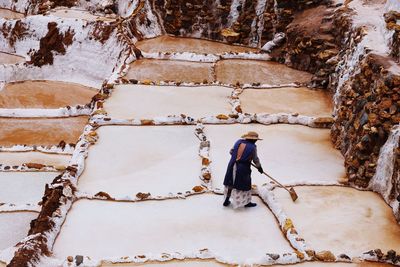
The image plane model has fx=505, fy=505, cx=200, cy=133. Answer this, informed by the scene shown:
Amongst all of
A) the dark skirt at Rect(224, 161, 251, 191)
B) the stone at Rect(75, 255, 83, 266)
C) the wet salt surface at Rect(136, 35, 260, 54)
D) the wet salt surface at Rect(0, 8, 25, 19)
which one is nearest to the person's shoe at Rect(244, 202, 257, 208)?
the dark skirt at Rect(224, 161, 251, 191)

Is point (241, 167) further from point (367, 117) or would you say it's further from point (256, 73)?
point (256, 73)

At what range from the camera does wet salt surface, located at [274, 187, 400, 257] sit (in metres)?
5.96

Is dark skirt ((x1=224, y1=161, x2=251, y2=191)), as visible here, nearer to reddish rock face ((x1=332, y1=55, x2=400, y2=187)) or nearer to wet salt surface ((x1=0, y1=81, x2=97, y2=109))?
reddish rock face ((x1=332, y1=55, x2=400, y2=187))

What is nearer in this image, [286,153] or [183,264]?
[183,264]

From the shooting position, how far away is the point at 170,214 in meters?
6.59

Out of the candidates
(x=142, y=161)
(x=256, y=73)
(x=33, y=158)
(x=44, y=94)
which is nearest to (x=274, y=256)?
(x=142, y=161)

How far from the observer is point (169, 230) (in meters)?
6.22

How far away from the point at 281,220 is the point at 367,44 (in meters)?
4.34

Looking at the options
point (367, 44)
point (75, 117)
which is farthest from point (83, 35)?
point (367, 44)

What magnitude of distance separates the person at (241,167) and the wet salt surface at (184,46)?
7.84 meters

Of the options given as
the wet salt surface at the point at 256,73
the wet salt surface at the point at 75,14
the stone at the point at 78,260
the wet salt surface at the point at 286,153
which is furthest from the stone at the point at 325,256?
the wet salt surface at the point at 75,14

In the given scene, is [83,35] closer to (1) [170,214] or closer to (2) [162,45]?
(2) [162,45]

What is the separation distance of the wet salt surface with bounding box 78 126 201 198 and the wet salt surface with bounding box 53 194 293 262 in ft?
1.47

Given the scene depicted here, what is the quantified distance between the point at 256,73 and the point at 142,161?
17.0 feet
